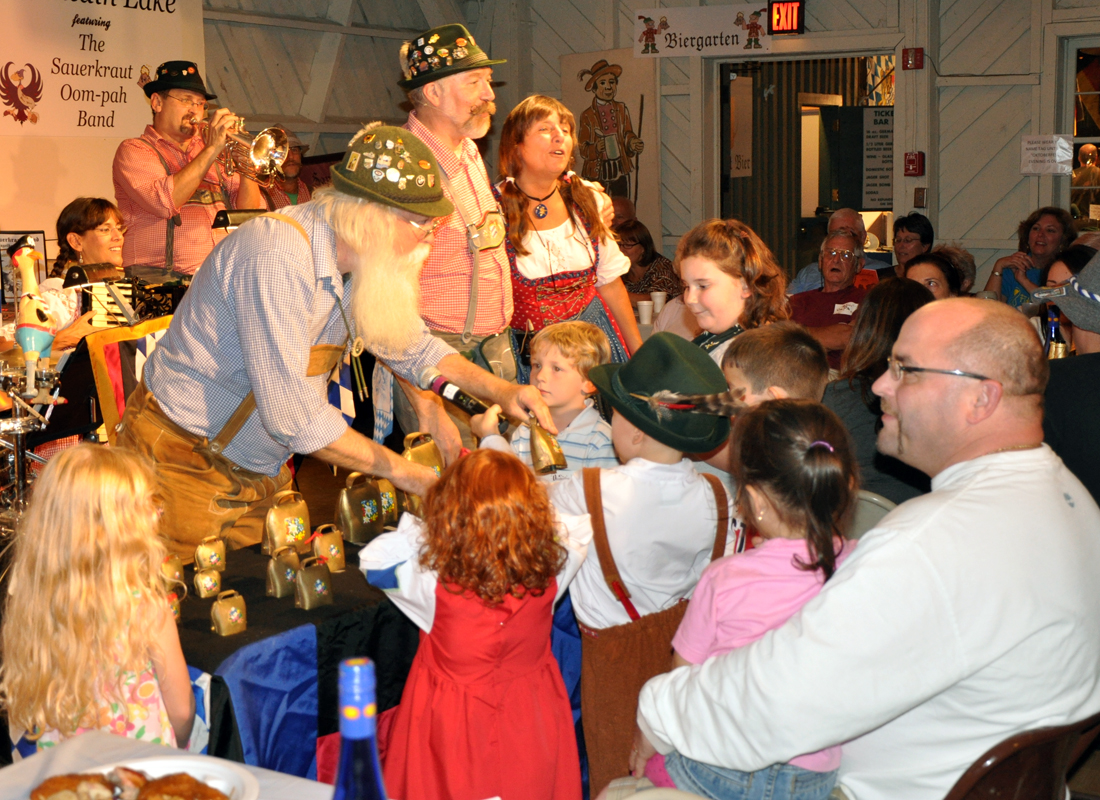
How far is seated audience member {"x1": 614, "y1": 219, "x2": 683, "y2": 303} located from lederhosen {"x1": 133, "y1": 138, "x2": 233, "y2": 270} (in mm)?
2654

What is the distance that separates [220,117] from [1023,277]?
449 centimetres

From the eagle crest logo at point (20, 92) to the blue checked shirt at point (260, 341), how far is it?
393 centimetres

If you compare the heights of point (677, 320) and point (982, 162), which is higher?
point (982, 162)

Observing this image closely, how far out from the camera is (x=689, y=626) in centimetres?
191

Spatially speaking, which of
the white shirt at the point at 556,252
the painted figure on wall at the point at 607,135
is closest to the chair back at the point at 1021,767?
the white shirt at the point at 556,252

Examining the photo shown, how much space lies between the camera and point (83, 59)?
607 centimetres

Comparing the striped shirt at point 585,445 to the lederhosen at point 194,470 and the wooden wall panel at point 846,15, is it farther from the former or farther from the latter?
the wooden wall panel at point 846,15

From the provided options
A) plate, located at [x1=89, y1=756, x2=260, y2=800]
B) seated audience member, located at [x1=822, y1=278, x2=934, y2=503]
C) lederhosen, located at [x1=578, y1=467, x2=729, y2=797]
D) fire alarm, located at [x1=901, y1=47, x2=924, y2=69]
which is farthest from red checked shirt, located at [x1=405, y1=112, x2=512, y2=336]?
fire alarm, located at [x1=901, y1=47, x2=924, y2=69]

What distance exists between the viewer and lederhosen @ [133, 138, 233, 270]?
4930 millimetres

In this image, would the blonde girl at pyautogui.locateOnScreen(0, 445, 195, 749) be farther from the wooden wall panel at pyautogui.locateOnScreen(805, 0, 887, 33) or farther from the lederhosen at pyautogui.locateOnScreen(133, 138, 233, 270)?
the wooden wall panel at pyautogui.locateOnScreen(805, 0, 887, 33)

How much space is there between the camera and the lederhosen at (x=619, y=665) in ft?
7.76

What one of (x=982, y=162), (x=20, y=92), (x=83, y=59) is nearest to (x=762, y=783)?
(x=20, y=92)

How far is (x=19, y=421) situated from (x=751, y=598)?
1904 mm

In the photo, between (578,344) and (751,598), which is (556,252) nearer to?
(578,344)
